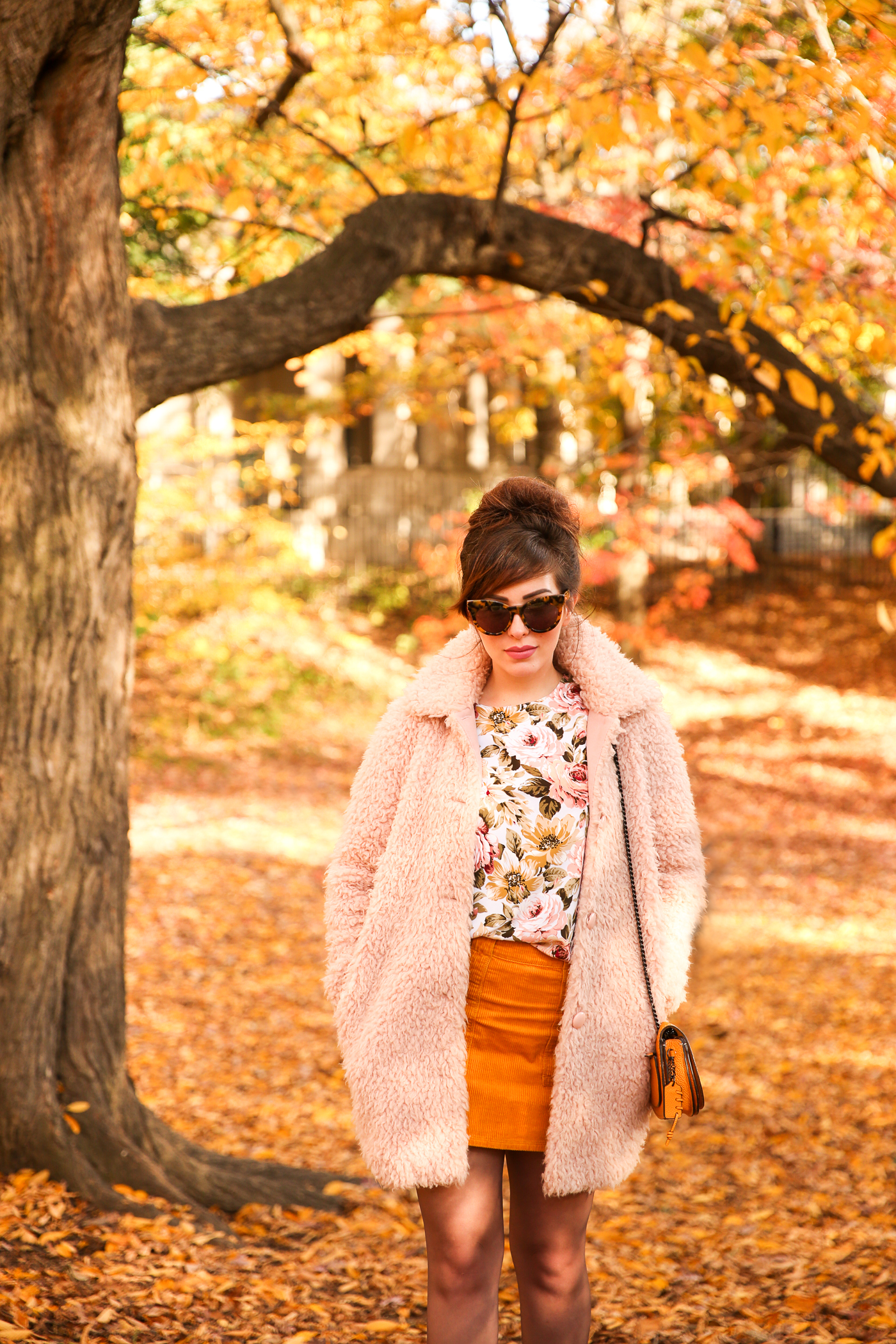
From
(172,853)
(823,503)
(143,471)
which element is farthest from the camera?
(823,503)

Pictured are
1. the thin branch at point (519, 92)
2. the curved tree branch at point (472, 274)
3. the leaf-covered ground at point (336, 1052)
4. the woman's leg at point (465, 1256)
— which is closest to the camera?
the woman's leg at point (465, 1256)

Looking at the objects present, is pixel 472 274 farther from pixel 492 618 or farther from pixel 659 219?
pixel 492 618

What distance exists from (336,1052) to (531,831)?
4.39 m

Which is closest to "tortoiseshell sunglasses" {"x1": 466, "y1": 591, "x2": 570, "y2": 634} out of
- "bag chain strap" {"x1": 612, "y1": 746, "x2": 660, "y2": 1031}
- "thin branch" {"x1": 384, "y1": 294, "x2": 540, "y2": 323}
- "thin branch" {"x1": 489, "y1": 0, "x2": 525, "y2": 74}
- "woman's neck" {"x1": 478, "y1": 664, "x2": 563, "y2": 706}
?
"woman's neck" {"x1": 478, "y1": 664, "x2": 563, "y2": 706}

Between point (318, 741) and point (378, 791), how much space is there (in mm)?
11486

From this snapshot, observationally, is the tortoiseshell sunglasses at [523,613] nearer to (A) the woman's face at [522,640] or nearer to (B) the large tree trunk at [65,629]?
(A) the woman's face at [522,640]

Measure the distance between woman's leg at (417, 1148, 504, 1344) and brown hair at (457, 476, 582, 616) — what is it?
118 centimetres

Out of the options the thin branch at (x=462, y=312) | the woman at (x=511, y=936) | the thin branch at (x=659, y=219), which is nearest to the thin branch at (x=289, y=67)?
the thin branch at (x=462, y=312)

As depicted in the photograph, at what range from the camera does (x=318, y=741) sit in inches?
547

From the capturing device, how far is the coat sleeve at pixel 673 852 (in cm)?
247

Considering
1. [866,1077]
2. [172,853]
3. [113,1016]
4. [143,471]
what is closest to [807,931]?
[866,1077]

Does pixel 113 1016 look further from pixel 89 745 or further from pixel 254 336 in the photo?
pixel 254 336

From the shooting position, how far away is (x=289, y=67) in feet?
19.7

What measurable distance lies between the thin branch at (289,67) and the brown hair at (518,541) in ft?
13.3
